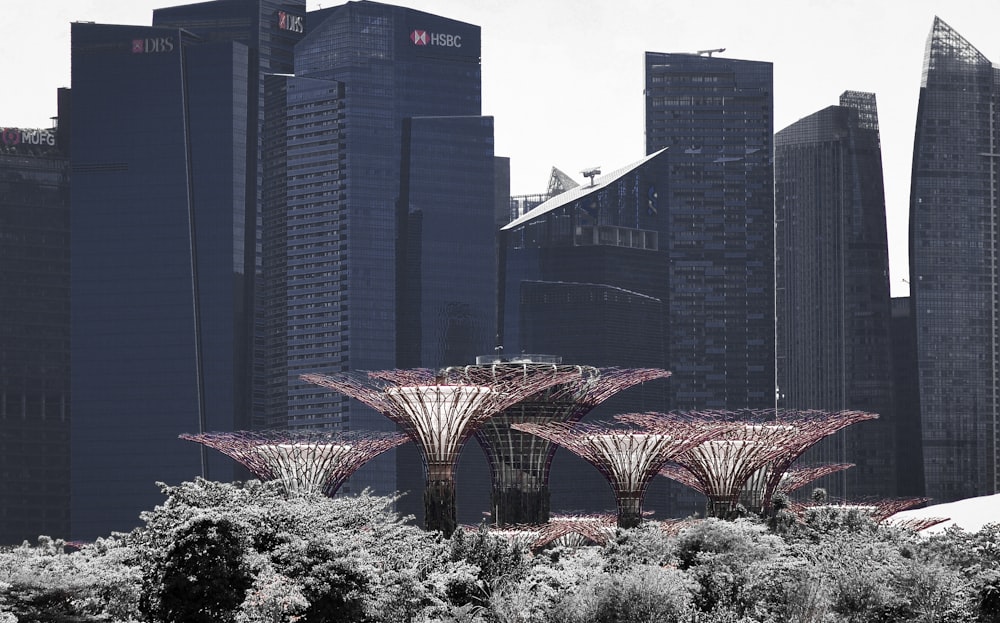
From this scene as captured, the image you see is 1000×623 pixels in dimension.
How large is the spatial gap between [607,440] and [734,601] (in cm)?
3842

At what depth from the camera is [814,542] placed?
121625mm

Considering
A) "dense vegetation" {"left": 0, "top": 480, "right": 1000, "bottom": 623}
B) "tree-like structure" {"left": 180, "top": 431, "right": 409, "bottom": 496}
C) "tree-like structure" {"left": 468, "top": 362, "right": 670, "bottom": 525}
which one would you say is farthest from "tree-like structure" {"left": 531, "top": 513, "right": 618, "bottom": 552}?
"dense vegetation" {"left": 0, "top": 480, "right": 1000, "bottom": 623}

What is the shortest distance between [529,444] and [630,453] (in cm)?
1878

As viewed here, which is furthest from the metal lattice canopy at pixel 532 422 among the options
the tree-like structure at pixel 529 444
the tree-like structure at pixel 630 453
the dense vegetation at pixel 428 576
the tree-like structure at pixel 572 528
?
the dense vegetation at pixel 428 576

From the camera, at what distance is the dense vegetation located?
74.5 meters

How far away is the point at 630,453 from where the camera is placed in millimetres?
127000

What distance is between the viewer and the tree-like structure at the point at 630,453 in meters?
125

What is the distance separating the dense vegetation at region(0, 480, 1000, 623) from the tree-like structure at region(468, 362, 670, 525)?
1377 inches

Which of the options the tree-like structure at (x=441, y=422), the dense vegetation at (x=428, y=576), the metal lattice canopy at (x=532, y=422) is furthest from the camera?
the metal lattice canopy at (x=532, y=422)

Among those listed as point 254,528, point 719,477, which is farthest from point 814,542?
point 254,528

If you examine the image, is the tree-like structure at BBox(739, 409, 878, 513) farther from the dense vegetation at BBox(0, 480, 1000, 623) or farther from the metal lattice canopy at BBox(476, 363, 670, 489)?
the dense vegetation at BBox(0, 480, 1000, 623)

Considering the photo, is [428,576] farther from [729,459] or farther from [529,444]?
[529,444]

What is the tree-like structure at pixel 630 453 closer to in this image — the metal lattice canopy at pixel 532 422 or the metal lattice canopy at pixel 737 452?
the metal lattice canopy at pixel 737 452

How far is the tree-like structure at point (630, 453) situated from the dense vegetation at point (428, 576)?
18958mm
